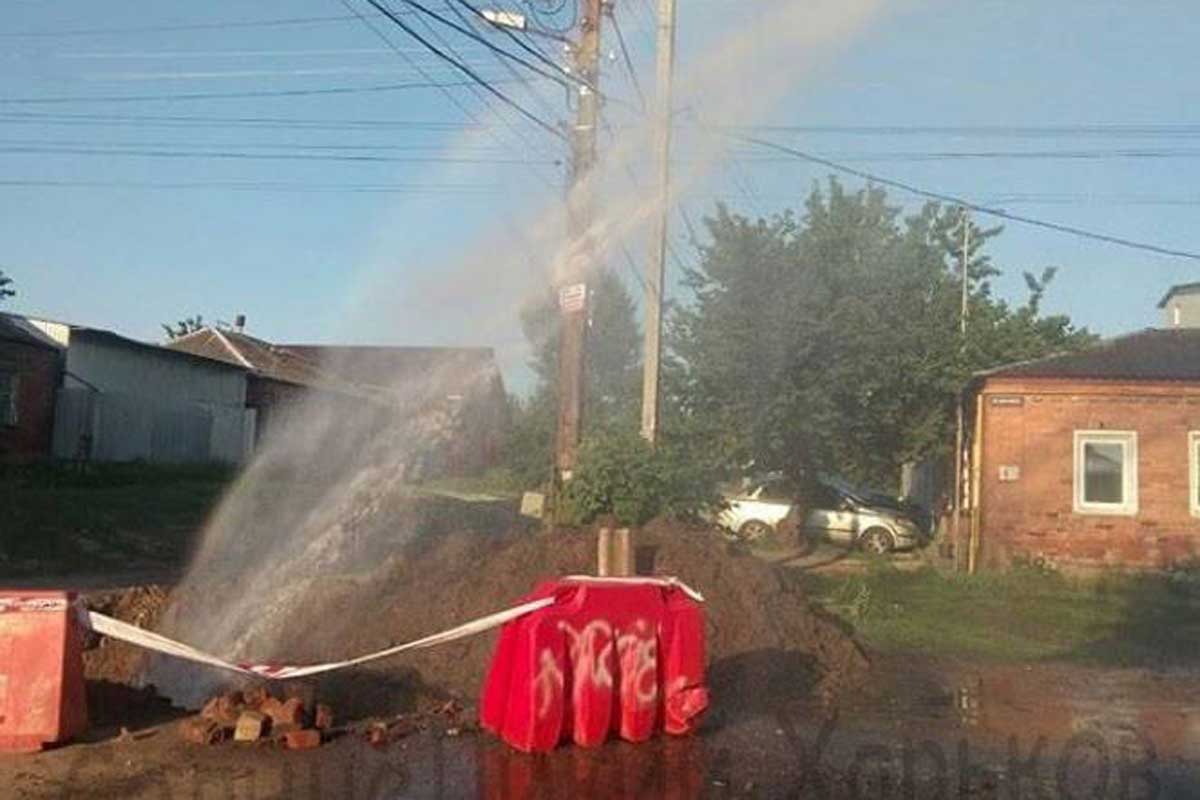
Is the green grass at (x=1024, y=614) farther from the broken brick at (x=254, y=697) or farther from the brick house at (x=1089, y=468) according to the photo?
the broken brick at (x=254, y=697)

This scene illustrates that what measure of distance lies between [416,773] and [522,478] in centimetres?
2020

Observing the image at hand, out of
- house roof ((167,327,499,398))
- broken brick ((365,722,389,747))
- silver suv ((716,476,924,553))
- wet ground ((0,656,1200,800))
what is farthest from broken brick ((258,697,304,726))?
silver suv ((716,476,924,553))

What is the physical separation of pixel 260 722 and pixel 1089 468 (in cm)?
1885

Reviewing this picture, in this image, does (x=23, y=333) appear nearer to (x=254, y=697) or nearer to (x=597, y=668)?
(x=254, y=697)

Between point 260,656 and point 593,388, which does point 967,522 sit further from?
point 260,656

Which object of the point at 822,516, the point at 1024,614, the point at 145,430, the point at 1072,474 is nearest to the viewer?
the point at 1024,614

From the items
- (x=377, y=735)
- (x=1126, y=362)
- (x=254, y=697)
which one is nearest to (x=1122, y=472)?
(x=1126, y=362)

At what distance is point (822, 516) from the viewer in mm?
29891

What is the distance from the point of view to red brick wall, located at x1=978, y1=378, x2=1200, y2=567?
951 inches

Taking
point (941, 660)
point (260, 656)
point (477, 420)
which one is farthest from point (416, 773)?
point (477, 420)

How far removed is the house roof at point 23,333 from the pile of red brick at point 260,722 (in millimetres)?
27463

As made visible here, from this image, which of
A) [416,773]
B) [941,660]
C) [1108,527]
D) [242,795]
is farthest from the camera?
[1108,527]

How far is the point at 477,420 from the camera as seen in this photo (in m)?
24.7

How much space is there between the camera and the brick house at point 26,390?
3434 centimetres
